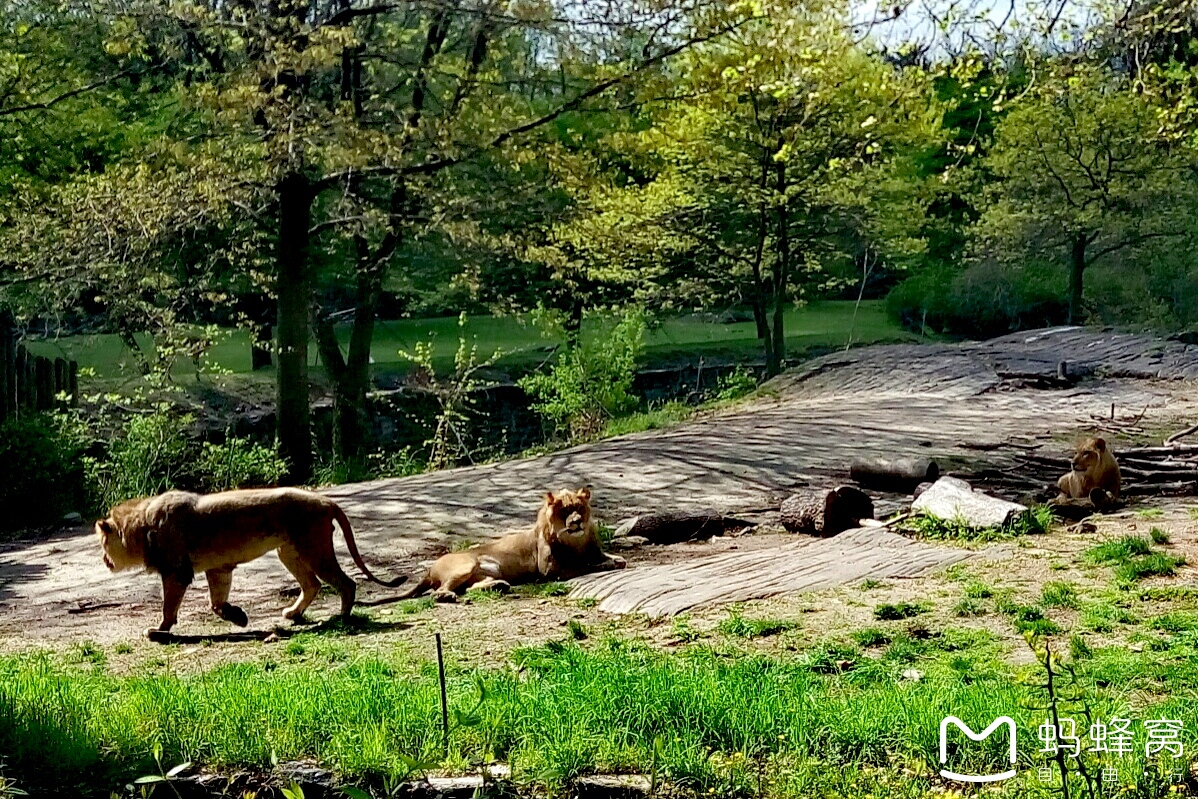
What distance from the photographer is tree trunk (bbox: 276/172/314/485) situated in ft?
56.4

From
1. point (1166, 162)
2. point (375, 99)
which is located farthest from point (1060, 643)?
point (1166, 162)

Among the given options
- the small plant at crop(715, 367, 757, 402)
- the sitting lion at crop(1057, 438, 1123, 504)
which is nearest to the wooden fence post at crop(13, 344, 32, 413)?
the small plant at crop(715, 367, 757, 402)

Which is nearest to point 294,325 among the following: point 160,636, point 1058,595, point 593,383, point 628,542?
point 593,383

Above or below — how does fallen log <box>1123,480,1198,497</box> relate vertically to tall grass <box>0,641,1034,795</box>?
below

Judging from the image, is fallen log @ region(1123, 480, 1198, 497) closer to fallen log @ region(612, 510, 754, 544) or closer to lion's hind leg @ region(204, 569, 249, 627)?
fallen log @ region(612, 510, 754, 544)

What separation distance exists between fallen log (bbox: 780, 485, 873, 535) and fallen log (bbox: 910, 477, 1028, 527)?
1.32 feet

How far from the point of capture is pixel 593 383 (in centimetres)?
2105

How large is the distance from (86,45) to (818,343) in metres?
22.5

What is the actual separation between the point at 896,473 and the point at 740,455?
2.56 metres

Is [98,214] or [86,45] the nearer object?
[98,214]

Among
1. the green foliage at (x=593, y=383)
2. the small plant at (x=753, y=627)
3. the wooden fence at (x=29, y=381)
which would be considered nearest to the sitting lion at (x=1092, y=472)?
the small plant at (x=753, y=627)

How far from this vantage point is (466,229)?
17.0 m

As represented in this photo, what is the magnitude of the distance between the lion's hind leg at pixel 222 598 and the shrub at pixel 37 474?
6805mm

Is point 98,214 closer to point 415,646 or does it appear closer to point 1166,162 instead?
point 415,646
